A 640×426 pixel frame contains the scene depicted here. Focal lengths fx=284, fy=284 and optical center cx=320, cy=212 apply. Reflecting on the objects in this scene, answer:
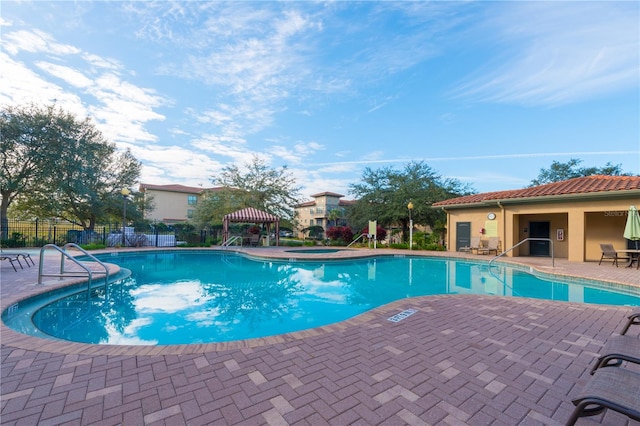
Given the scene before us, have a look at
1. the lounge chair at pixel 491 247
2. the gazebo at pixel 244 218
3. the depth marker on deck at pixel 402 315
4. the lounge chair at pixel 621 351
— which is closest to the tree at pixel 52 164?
the gazebo at pixel 244 218

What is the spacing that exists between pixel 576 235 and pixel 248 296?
43.7 feet

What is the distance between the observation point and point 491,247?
47.5ft

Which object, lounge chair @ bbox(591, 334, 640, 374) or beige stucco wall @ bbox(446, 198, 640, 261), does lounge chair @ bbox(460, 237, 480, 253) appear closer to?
beige stucco wall @ bbox(446, 198, 640, 261)

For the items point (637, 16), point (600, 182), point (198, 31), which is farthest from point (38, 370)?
point (600, 182)

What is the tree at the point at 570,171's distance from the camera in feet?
80.5

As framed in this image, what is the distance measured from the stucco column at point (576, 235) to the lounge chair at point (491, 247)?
9.32ft

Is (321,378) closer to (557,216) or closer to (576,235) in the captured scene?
(576,235)

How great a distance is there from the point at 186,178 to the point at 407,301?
1019 inches

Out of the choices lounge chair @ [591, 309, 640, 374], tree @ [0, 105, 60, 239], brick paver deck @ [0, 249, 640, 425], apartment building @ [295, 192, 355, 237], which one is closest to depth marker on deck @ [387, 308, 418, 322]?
brick paver deck @ [0, 249, 640, 425]

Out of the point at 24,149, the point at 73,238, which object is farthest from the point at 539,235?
the point at 24,149

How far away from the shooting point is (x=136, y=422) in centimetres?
186

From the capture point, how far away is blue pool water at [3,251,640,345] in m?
4.71

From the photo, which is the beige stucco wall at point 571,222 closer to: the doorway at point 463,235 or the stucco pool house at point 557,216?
the stucco pool house at point 557,216

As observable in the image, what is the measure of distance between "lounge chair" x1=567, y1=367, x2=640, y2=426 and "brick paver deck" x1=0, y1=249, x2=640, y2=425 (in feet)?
1.54
